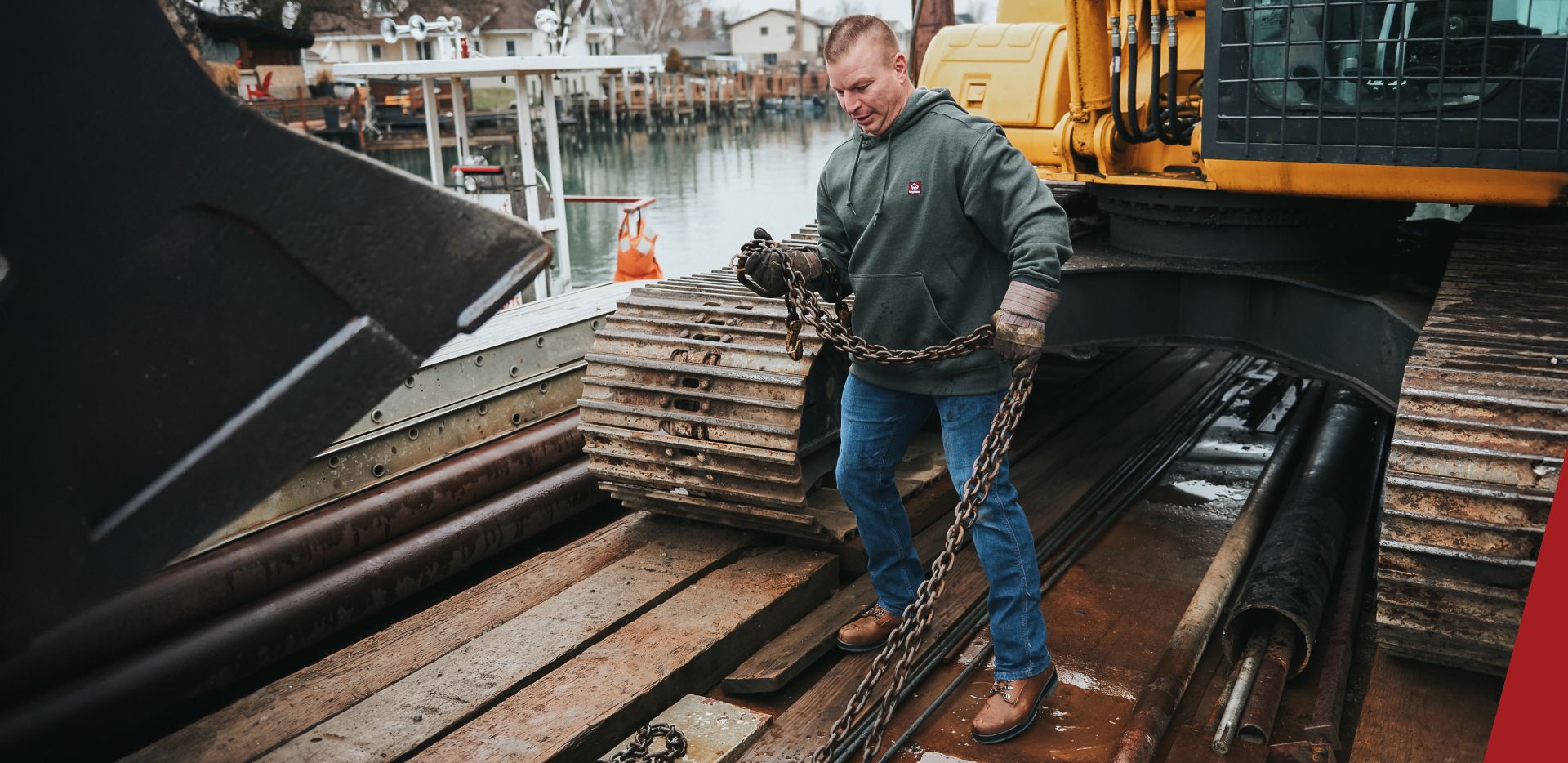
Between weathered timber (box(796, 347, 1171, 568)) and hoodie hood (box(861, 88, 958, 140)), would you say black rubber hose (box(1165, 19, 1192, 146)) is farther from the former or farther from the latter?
hoodie hood (box(861, 88, 958, 140))

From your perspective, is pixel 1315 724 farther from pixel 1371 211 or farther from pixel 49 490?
pixel 49 490

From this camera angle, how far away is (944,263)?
3418 millimetres

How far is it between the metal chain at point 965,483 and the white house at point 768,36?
92494mm

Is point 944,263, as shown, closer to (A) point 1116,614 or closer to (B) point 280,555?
(A) point 1116,614

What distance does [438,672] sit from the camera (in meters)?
3.75

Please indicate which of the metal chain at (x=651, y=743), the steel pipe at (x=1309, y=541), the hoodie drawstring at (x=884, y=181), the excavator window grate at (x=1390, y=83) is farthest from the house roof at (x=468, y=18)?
the metal chain at (x=651, y=743)

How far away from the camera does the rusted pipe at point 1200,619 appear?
10.9 feet

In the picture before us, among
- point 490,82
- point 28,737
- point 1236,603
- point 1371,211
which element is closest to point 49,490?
point 28,737

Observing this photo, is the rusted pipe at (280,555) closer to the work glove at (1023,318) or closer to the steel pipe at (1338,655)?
the work glove at (1023,318)

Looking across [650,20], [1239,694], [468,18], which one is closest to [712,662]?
[1239,694]

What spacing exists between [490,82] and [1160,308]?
53445 millimetres

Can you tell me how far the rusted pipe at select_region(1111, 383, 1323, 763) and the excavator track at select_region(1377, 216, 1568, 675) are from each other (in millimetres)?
599

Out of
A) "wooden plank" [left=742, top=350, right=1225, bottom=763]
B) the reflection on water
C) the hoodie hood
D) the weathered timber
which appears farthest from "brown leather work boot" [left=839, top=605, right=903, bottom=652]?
the reflection on water

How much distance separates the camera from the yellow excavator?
3.10 m
